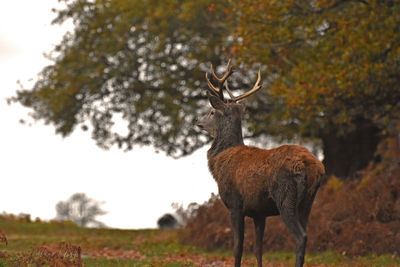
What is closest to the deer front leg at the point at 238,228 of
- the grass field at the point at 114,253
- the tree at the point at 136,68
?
the grass field at the point at 114,253

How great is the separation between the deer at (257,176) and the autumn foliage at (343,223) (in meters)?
6.65

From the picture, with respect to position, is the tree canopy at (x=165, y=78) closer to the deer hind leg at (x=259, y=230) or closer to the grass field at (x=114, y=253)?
the grass field at (x=114, y=253)

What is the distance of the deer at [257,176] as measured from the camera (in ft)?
27.7

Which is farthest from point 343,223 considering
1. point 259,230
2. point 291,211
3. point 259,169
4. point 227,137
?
point 291,211

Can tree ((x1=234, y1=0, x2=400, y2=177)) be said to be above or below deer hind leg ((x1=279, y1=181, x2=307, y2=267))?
above

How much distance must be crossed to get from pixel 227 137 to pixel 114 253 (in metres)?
8.81

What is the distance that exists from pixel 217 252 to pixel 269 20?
285 inches

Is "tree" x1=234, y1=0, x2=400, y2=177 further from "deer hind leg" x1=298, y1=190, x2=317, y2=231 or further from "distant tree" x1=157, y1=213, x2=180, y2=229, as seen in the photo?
"distant tree" x1=157, y1=213, x2=180, y2=229

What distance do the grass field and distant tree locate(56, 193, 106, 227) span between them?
19.3 ft

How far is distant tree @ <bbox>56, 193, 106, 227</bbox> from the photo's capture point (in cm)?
3353

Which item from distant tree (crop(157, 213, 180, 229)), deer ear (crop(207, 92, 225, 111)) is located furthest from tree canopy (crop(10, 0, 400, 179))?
deer ear (crop(207, 92, 225, 111))

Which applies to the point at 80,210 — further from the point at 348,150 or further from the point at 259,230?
the point at 259,230

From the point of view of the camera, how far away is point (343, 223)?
16.2 meters

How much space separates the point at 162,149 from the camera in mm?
25859
